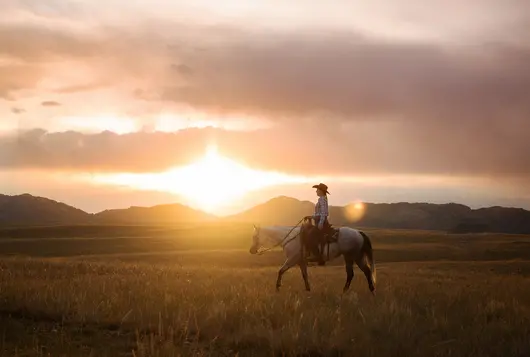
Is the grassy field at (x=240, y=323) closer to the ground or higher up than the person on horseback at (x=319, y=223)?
closer to the ground

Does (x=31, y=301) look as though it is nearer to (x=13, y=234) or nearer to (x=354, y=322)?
(x=354, y=322)

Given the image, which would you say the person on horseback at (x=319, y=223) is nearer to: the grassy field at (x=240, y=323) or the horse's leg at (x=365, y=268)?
the horse's leg at (x=365, y=268)

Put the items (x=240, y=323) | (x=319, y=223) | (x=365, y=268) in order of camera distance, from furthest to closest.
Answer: (x=365, y=268)
(x=319, y=223)
(x=240, y=323)

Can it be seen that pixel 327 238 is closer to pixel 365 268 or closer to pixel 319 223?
pixel 319 223

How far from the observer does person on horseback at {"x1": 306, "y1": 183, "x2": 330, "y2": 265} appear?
1755 centimetres

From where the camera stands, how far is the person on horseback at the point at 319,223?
17547mm

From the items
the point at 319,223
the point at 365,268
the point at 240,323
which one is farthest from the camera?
the point at 365,268

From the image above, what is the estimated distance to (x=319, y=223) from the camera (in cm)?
1794

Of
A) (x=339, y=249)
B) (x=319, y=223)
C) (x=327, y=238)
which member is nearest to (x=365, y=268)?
(x=339, y=249)

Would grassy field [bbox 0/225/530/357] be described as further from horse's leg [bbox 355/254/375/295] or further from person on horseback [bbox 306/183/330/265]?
person on horseback [bbox 306/183/330/265]

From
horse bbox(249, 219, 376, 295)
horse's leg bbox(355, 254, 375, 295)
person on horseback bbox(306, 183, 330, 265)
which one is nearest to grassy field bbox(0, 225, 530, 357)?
horse's leg bbox(355, 254, 375, 295)

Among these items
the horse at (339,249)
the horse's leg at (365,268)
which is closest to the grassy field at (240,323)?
the horse's leg at (365,268)

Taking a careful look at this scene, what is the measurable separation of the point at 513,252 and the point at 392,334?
5216 cm

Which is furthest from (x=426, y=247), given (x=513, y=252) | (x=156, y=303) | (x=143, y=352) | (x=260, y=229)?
(x=143, y=352)
